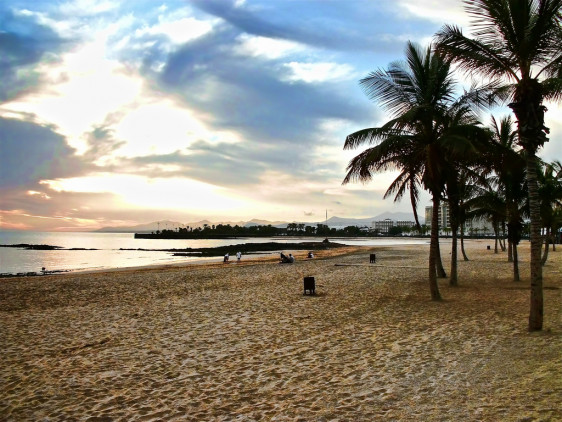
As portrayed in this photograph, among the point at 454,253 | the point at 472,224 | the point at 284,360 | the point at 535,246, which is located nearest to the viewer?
the point at 284,360

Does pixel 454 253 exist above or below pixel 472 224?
below

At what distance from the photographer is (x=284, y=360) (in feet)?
20.8

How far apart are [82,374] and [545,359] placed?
6666 millimetres

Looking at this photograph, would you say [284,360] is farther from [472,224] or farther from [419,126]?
[472,224]

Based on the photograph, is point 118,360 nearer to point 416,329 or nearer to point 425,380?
point 425,380

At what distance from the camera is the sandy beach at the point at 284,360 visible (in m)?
4.57

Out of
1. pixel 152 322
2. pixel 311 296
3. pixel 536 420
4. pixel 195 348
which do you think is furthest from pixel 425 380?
pixel 311 296

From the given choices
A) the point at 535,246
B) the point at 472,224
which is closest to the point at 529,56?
the point at 535,246

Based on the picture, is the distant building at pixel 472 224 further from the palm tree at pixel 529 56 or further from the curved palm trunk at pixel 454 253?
the palm tree at pixel 529 56

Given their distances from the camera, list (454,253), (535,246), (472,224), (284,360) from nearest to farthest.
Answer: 1. (284,360)
2. (535,246)
3. (454,253)
4. (472,224)

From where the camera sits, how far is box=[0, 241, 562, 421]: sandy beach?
457 cm

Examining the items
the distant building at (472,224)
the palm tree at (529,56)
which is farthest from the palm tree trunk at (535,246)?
the distant building at (472,224)

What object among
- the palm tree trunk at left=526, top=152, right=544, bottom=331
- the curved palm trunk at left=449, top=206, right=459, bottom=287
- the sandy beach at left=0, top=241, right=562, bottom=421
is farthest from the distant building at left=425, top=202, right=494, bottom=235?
the palm tree trunk at left=526, top=152, right=544, bottom=331

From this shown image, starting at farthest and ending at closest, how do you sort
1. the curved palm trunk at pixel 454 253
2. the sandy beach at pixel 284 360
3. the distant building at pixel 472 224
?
1. the distant building at pixel 472 224
2. the curved palm trunk at pixel 454 253
3. the sandy beach at pixel 284 360
